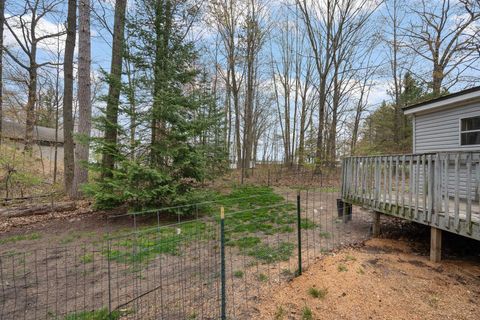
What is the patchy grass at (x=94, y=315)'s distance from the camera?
241 cm

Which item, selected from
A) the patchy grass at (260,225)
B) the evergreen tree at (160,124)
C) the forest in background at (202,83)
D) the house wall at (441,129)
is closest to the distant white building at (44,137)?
the forest in background at (202,83)

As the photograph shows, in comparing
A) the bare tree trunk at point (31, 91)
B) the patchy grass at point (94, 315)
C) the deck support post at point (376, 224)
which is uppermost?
the bare tree trunk at point (31, 91)

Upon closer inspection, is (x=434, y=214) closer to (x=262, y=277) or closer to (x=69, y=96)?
(x=262, y=277)

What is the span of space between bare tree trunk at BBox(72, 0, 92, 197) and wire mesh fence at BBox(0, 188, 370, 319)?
120 inches

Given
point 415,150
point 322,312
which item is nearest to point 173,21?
point 322,312

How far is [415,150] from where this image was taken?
24.6 ft

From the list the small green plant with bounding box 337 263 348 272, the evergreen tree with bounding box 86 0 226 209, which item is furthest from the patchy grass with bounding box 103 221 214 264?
the small green plant with bounding box 337 263 348 272

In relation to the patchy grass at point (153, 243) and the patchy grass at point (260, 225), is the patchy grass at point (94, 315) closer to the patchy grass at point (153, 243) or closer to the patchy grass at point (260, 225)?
the patchy grass at point (153, 243)

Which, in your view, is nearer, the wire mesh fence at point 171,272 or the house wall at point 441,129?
the wire mesh fence at point 171,272

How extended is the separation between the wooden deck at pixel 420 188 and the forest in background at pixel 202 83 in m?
3.68

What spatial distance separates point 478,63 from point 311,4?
9066mm

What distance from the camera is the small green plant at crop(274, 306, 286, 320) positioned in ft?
7.95

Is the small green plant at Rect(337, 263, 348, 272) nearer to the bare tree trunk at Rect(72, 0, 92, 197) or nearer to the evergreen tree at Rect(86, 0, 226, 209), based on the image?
the evergreen tree at Rect(86, 0, 226, 209)

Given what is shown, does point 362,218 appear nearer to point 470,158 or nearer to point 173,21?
point 470,158
